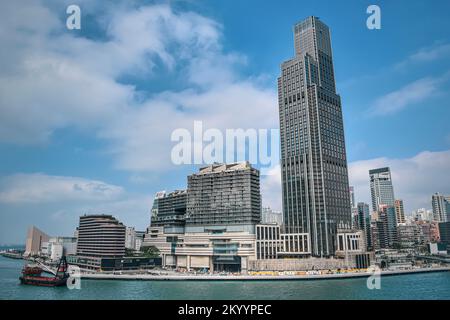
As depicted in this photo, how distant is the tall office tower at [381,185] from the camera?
156500 millimetres

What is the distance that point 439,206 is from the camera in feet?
439

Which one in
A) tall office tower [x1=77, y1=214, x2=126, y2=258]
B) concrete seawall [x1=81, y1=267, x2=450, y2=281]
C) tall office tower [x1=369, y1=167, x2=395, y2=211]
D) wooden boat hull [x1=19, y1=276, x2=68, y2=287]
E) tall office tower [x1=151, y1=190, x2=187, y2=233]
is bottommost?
concrete seawall [x1=81, y1=267, x2=450, y2=281]

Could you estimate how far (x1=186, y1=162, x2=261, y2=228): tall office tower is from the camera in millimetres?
70375

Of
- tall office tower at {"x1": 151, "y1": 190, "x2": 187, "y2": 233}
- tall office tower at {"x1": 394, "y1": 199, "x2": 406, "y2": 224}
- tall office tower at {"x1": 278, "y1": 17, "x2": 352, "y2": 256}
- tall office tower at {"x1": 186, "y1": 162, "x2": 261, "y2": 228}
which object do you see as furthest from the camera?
tall office tower at {"x1": 394, "y1": 199, "x2": 406, "y2": 224}

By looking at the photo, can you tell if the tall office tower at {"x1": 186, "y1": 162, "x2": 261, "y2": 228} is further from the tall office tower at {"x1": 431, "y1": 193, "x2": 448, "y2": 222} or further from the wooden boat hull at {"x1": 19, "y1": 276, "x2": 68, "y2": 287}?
the tall office tower at {"x1": 431, "y1": 193, "x2": 448, "y2": 222}

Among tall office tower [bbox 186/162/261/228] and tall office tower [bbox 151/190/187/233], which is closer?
tall office tower [bbox 186/162/261/228]

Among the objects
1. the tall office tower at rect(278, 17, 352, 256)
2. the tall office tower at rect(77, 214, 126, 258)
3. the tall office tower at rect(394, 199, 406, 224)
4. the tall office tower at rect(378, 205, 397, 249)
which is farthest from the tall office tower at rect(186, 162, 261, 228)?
the tall office tower at rect(394, 199, 406, 224)

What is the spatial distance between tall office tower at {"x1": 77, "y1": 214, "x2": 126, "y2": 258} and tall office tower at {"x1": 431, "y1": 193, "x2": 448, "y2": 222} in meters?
116

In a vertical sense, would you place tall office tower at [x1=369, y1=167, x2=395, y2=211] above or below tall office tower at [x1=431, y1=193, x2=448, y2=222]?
above

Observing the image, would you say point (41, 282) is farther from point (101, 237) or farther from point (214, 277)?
point (214, 277)

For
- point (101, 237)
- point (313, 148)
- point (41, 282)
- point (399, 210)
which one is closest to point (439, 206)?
point (399, 210)
